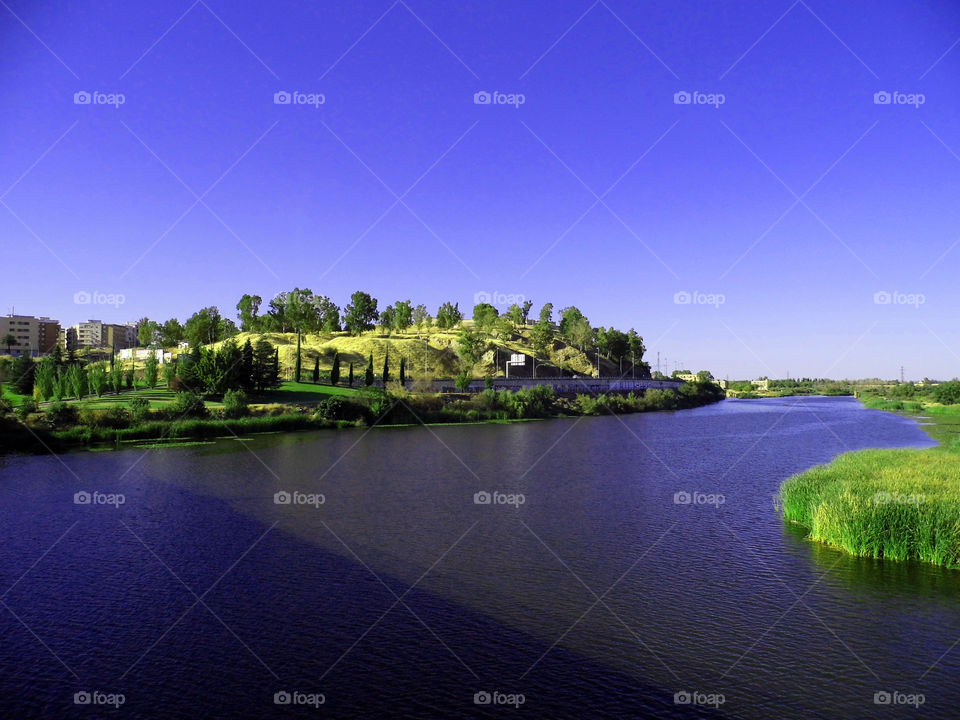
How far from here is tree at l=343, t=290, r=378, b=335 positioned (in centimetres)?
16688

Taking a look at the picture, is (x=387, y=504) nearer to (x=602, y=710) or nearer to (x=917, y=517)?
(x=602, y=710)

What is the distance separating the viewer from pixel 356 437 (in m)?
65.3

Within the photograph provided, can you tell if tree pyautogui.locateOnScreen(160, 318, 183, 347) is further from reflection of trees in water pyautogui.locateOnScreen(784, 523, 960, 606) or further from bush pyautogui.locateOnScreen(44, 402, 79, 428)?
reflection of trees in water pyautogui.locateOnScreen(784, 523, 960, 606)

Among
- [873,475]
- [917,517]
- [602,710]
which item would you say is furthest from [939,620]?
[873,475]

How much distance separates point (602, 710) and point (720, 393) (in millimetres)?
176456

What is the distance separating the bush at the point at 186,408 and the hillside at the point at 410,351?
5747 centimetres

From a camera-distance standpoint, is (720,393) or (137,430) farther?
(720,393)

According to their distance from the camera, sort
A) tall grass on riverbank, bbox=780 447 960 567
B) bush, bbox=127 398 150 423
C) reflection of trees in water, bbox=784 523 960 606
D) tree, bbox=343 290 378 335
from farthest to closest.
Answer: tree, bbox=343 290 378 335
bush, bbox=127 398 150 423
tall grass on riverbank, bbox=780 447 960 567
reflection of trees in water, bbox=784 523 960 606

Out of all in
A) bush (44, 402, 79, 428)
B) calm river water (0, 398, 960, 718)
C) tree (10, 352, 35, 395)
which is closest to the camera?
calm river water (0, 398, 960, 718)

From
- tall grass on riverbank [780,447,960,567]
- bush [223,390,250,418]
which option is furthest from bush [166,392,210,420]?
tall grass on riverbank [780,447,960,567]

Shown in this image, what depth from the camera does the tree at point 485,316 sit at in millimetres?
180875

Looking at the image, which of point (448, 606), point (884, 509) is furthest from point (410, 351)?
point (448, 606)

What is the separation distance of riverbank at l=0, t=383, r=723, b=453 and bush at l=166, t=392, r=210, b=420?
0.09 m

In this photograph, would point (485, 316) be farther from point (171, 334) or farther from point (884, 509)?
point (884, 509)
